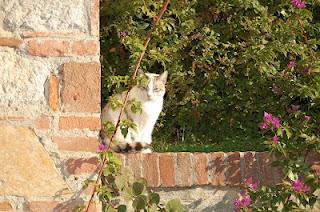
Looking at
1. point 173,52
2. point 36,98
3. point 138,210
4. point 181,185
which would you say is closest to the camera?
point 36,98

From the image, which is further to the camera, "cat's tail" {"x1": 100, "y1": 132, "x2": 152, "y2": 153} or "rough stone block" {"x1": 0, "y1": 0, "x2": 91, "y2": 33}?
"cat's tail" {"x1": 100, "y1": 132, "x2": 152, "y2": 153}

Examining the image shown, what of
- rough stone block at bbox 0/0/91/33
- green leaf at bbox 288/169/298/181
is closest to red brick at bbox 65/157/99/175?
rough stone block at bbox 0/0/91/33

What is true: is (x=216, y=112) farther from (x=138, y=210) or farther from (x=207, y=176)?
(x=138, y=210)

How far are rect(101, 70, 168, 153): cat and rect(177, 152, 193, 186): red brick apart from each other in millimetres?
664

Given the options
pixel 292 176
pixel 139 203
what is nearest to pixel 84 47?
pixel 139 203

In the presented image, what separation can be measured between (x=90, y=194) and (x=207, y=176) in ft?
2.82

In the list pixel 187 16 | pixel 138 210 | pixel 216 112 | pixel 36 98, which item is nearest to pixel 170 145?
pixel 216 112

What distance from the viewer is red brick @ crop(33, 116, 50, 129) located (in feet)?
10.2

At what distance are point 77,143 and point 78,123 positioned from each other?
0.09 meters

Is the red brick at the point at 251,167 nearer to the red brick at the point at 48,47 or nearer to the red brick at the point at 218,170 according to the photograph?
the red brick at the point at 218,170

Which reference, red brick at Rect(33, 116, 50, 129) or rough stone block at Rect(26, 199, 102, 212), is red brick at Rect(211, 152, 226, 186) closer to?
rough stone block at Rect(26, 199, 102, 212)

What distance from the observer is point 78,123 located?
3.14m

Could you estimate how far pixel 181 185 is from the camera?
3824mm

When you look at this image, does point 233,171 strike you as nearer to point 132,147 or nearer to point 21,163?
point 132,147
